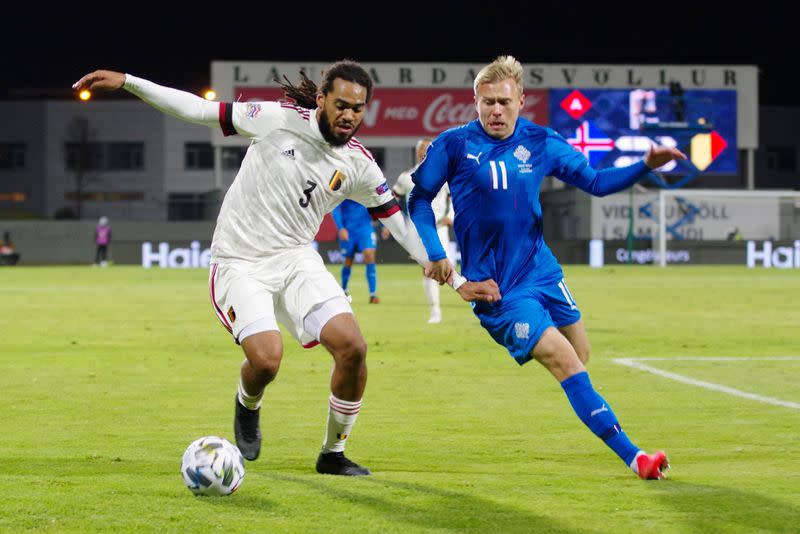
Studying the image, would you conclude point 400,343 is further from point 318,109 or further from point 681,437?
point 318,109

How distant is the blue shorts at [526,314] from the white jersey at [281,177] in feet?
3.08

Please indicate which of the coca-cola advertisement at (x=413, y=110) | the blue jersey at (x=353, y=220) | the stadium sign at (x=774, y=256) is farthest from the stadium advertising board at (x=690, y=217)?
the blue jersey at (x=353, y=220)

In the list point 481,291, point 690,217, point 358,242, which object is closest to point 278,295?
point 481,291

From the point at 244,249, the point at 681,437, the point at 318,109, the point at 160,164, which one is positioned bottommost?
the point at 681,437

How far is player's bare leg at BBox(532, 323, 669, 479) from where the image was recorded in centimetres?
596

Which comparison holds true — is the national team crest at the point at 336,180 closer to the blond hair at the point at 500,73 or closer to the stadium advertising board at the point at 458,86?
the blond hair at the point at 500,73

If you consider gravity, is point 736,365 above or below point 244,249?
below

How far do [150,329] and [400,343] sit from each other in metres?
3.77

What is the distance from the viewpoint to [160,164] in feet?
255

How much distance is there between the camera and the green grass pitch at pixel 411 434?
5215 mm

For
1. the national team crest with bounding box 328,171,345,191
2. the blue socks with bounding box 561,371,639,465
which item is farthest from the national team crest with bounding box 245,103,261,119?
the blue socks with bounding box 561,371,639,465

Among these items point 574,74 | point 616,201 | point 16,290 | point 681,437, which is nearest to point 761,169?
point 574,74

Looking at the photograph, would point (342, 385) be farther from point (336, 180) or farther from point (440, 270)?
point (336, 180)

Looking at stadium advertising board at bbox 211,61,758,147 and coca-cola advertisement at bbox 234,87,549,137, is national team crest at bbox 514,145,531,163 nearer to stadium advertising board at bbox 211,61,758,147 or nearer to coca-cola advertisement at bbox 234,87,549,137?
stadium advertising board at bbox 211,61,758,147
